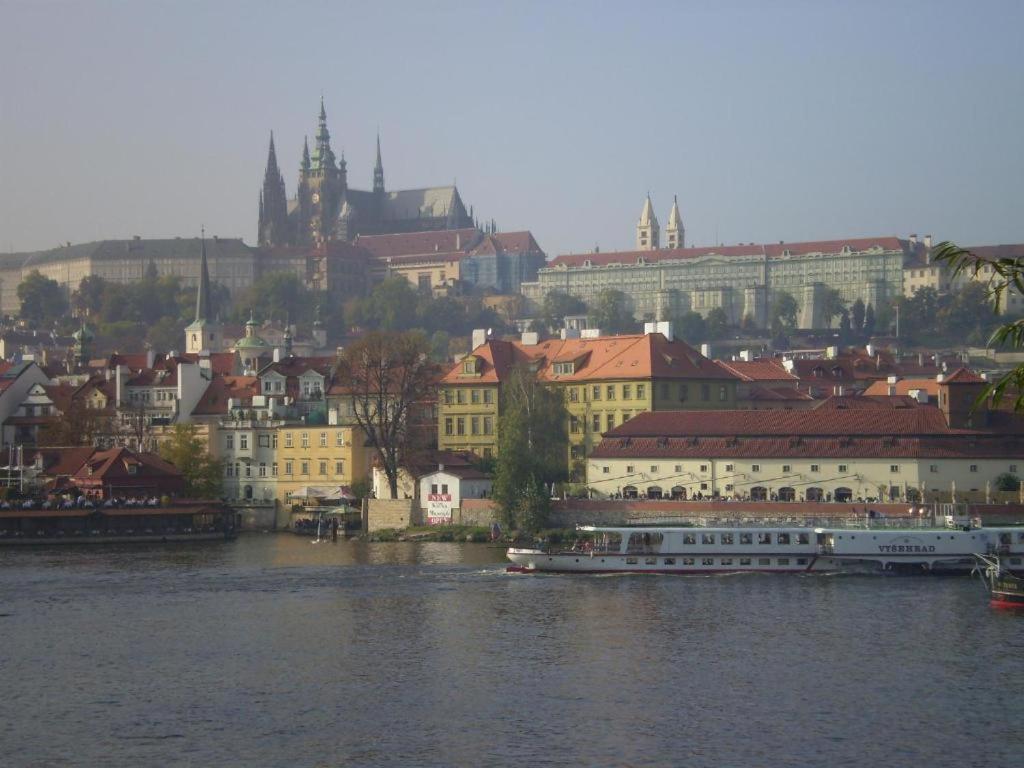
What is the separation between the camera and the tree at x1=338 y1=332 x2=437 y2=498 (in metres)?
86.2

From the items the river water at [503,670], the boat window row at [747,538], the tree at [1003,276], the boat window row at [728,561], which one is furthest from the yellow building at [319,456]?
the tree at [1003,276]

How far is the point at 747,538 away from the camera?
63.8 m

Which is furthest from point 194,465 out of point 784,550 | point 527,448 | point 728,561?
point 784,550

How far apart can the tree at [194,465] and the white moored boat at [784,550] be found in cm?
2978

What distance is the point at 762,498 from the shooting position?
7544cm

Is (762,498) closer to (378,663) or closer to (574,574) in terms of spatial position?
(574,574)

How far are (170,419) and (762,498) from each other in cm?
3946

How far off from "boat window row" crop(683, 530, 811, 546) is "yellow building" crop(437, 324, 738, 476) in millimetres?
23710

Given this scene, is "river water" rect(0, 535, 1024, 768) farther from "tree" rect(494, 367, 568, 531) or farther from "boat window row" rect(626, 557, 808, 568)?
"tree" rect(494, 367, 568, 531)

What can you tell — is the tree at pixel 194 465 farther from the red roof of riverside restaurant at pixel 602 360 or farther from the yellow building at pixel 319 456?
the red roof of riverside restaurant at pixel 602 360

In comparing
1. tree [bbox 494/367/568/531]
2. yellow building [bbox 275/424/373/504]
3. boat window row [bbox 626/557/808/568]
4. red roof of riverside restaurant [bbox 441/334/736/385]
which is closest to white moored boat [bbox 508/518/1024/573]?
boat window row [bbox 626/557/808/568]

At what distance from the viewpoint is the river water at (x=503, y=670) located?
36.4m

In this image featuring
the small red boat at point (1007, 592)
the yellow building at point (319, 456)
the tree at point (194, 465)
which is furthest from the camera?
the yellow building at point (319, 456)

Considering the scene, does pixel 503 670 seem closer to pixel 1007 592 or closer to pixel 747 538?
pixel 1007 592
